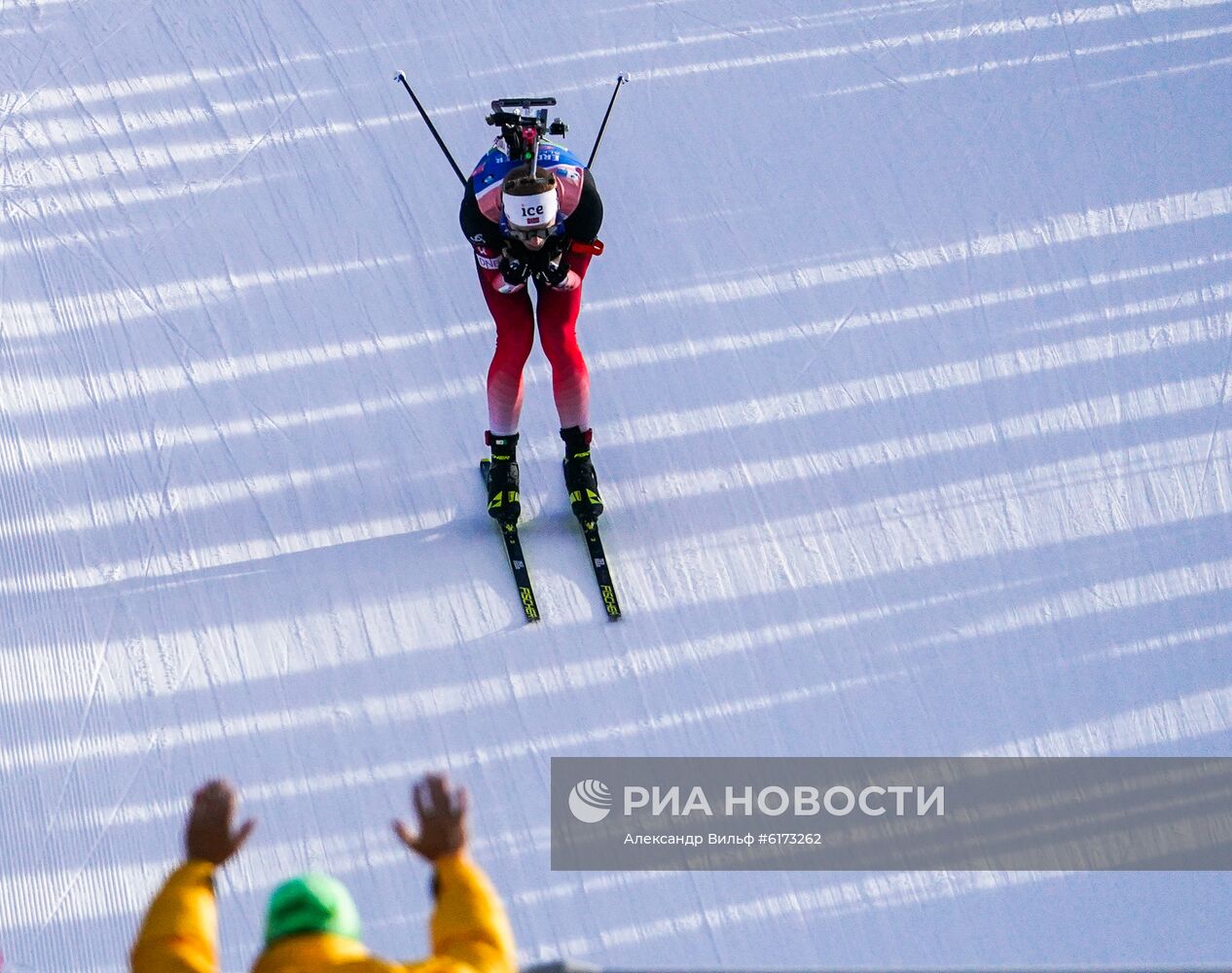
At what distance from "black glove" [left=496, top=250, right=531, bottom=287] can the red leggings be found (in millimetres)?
176

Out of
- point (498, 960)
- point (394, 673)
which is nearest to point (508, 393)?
point (394, 673)

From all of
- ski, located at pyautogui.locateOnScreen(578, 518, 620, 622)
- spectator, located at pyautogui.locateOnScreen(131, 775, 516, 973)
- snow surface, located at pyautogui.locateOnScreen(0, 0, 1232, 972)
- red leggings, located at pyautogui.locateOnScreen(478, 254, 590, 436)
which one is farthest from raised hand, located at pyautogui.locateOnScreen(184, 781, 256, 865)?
red leggings, located at pyautogui.locateOnScreen(478, 254, 590, 436)

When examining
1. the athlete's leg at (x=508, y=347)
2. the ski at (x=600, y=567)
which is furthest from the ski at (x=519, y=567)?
the athlete's leg at (x=508, y=347)

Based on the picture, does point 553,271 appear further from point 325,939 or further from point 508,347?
point 325,939

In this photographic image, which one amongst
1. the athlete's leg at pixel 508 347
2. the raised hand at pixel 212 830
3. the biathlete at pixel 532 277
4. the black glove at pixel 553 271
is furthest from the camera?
the athlete's leg at pixel 508 347

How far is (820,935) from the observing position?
4410mm

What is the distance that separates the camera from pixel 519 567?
16.9 feet

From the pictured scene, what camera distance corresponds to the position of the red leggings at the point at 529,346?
5.03 metres

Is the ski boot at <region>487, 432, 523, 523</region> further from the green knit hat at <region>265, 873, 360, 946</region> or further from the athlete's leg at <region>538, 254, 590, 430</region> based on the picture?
the green knit hat at <region>265, 873, 360, 946</region>

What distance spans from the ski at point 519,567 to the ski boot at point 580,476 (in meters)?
0.22

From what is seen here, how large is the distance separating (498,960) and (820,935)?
2.18m

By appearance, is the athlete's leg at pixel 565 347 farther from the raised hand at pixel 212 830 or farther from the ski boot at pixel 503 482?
the raised hand at pixel 212 830

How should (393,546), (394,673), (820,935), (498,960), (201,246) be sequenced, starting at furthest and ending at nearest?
(201,246), (393,546), (394,673), (820,935), (498,960)

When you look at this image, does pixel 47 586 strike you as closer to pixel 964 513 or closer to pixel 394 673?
pixel 394 673
